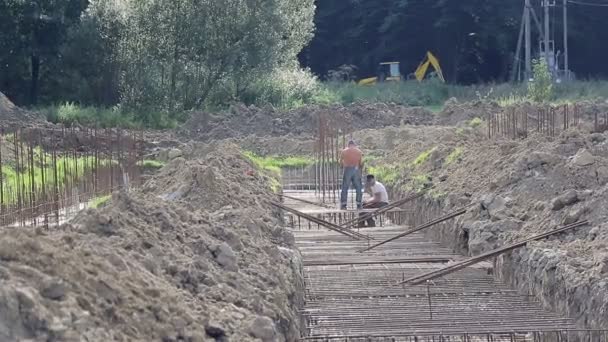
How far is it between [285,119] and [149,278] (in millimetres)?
25393

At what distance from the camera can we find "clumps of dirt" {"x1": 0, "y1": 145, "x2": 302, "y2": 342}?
5508 millimetres

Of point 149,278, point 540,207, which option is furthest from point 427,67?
point 149,278

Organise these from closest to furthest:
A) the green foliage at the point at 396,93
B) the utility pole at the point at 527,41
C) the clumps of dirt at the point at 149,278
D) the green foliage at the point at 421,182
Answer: the clumps of dirt at the point at 149,278 → the green foliage at the point at 421,182 → the utility pole at the point at 527,41 → the green foliage at the point at 396,93

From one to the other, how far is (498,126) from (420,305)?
12.3m

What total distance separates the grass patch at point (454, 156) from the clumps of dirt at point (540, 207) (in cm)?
4

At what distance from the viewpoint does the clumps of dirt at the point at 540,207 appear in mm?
9648

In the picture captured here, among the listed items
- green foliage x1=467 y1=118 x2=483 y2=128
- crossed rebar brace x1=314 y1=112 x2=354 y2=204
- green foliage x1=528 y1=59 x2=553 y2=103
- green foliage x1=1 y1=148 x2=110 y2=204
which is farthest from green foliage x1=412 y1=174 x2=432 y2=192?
green foliage x1=528 y1=59 x2=553 y2=103

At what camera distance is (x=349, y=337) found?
8844 mm

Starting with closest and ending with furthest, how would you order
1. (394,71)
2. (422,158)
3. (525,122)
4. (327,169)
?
(422,158) < (525,122) < (327,169) < (394,71)

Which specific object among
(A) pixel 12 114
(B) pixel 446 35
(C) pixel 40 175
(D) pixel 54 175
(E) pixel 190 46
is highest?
(B) pixel 446 35

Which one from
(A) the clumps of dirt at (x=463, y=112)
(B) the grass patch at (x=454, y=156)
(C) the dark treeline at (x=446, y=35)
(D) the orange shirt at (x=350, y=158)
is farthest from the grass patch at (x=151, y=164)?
(C) the dark treeline at (x=446, y=35)

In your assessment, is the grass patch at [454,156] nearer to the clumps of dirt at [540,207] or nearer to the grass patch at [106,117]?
the clumps of dirt at [540,207]

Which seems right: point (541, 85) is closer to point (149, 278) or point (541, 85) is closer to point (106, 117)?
point (106, 117)

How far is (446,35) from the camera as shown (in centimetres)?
4759
